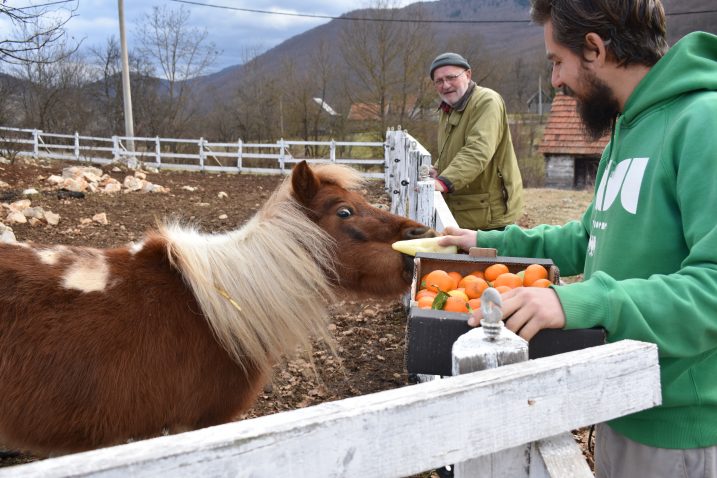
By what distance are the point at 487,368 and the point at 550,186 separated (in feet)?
72.9

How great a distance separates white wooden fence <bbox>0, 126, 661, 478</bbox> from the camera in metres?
0.86

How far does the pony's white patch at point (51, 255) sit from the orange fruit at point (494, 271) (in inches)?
75.1

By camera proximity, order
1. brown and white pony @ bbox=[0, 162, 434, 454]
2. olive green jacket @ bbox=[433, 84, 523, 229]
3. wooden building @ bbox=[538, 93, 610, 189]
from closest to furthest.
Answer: brown and white pony @ bbox=[0, 162, 434, 454], olive green jacket @ bbox=[433, 84, 523, 229], wooden building @ bbox=[538, 93, 610, 189]

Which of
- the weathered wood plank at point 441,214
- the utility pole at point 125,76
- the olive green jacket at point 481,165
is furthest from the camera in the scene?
the utility pole at point 125,76

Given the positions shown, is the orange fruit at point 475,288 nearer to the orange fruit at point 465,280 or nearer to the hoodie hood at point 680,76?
the orange fruit at point 465,280

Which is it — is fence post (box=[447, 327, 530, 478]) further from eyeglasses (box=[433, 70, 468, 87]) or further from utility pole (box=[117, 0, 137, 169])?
utility pole (box=[117, 0, 137, 169])

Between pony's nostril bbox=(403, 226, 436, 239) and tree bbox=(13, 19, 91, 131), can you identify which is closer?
pony's nostril bbox=(403, 226, 436, 239)

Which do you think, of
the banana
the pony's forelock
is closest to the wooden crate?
the banana

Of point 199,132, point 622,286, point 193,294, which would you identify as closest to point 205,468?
point 622,286

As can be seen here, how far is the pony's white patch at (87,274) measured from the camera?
239cm

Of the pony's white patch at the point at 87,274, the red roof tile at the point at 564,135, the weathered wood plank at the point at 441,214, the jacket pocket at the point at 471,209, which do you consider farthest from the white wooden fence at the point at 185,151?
the pony's white patch at the point at 87,274

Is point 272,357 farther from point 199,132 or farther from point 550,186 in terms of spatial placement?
point 199,132

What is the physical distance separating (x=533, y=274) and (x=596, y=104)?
1.84 ft

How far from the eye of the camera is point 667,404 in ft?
4.65
